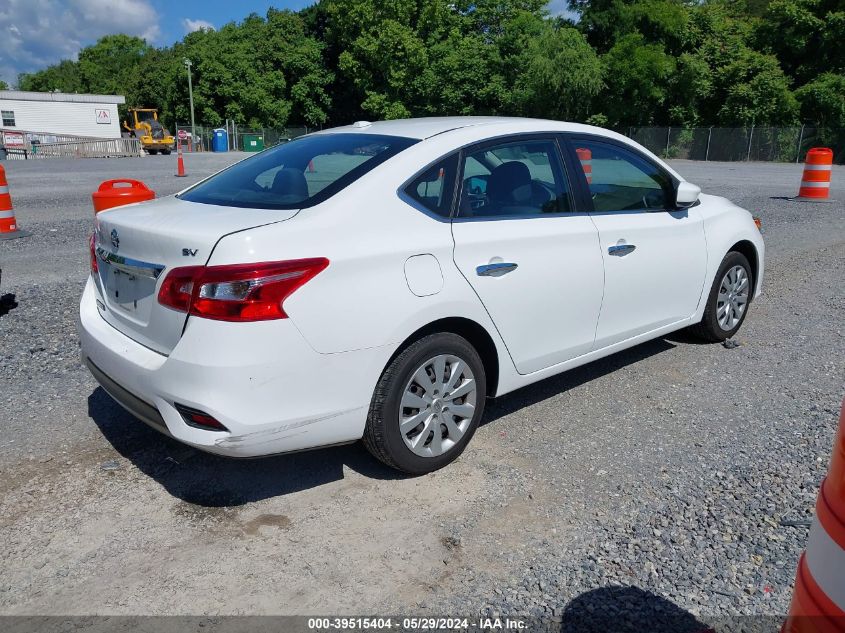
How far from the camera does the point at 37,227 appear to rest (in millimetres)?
10875

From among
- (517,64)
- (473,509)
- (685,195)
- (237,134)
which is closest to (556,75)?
(517,64)

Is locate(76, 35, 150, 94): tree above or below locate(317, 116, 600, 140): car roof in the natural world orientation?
above

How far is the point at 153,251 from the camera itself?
301 centimetres

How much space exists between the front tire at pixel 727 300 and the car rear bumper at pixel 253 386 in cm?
317

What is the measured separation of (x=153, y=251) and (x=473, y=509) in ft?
6.11

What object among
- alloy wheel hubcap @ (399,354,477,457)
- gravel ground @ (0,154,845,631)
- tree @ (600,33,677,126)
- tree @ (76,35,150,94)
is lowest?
gravel ground @ (0,154,845,631)

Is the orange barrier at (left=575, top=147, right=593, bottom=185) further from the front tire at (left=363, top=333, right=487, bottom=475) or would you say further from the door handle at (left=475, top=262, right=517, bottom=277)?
the front tire at (left=363, top=333, right=487, bottom=475)

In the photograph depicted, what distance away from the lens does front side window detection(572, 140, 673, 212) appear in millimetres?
4242

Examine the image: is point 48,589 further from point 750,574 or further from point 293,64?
point 293,64

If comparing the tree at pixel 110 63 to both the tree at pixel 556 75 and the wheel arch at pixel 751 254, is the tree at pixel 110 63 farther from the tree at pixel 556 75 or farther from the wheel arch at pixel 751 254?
the wheel arch at pixel 751 254

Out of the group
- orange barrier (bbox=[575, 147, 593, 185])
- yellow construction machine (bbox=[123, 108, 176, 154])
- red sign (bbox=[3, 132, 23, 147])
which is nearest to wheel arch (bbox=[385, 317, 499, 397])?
orange barrier (bbox=[575, 147, 593, 185])

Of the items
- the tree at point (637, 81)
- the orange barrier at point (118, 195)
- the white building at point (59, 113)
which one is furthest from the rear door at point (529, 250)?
the white building at point (59, 113)

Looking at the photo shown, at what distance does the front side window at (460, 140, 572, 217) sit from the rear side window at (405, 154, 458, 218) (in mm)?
79

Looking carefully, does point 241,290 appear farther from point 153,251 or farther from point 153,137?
point 153,137
